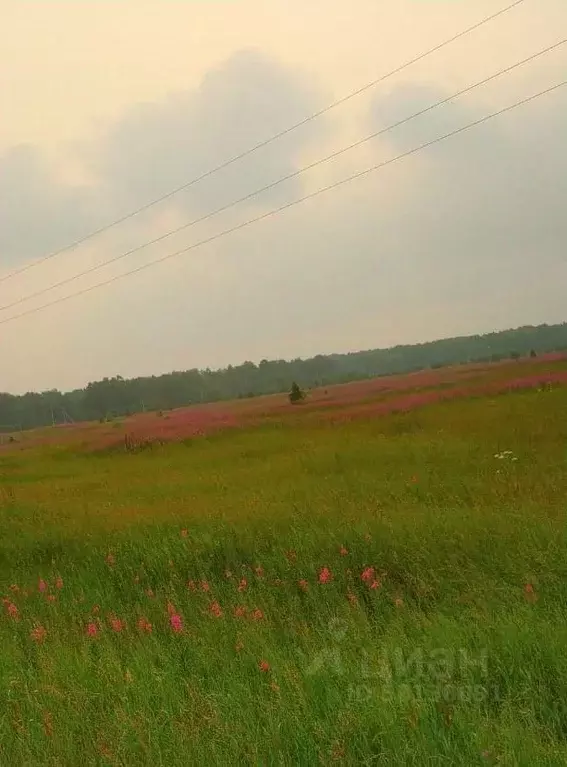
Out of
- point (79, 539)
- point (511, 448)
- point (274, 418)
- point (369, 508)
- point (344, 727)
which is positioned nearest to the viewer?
point (344, 727)

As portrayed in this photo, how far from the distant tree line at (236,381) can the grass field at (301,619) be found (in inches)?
3323

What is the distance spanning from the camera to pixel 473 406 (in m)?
26.0

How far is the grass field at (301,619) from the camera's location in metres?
3.92

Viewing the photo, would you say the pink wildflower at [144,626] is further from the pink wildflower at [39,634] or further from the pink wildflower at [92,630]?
the pink wildflower at [39,634]

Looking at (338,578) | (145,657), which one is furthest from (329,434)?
(145,657)

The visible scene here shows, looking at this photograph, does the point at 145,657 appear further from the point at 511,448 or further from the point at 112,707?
the point at 511,448

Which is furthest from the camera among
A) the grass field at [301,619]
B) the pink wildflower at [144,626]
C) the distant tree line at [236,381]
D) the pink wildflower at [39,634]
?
the distant tree line at [236,381]

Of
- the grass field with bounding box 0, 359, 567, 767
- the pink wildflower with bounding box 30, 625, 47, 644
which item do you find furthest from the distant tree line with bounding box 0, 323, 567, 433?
the pink wildflower with bounding box 30, 625, 47, 644

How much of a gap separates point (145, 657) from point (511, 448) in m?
11.1

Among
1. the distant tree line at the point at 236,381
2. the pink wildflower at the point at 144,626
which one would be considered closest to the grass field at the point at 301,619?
the pink wildflower at the point at 144,626

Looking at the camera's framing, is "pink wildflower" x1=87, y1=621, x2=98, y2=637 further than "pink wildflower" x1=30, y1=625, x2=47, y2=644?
No

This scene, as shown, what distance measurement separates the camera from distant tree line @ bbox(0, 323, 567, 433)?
125812mm

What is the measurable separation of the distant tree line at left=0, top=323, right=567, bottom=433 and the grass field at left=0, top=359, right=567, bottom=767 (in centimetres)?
8442

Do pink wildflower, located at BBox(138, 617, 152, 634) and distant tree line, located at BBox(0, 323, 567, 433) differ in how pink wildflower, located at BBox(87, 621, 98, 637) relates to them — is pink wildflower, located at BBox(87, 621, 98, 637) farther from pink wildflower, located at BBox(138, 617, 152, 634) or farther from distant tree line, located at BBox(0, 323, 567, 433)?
distant tree line, located at BBox(0, 323, 567, 433)
